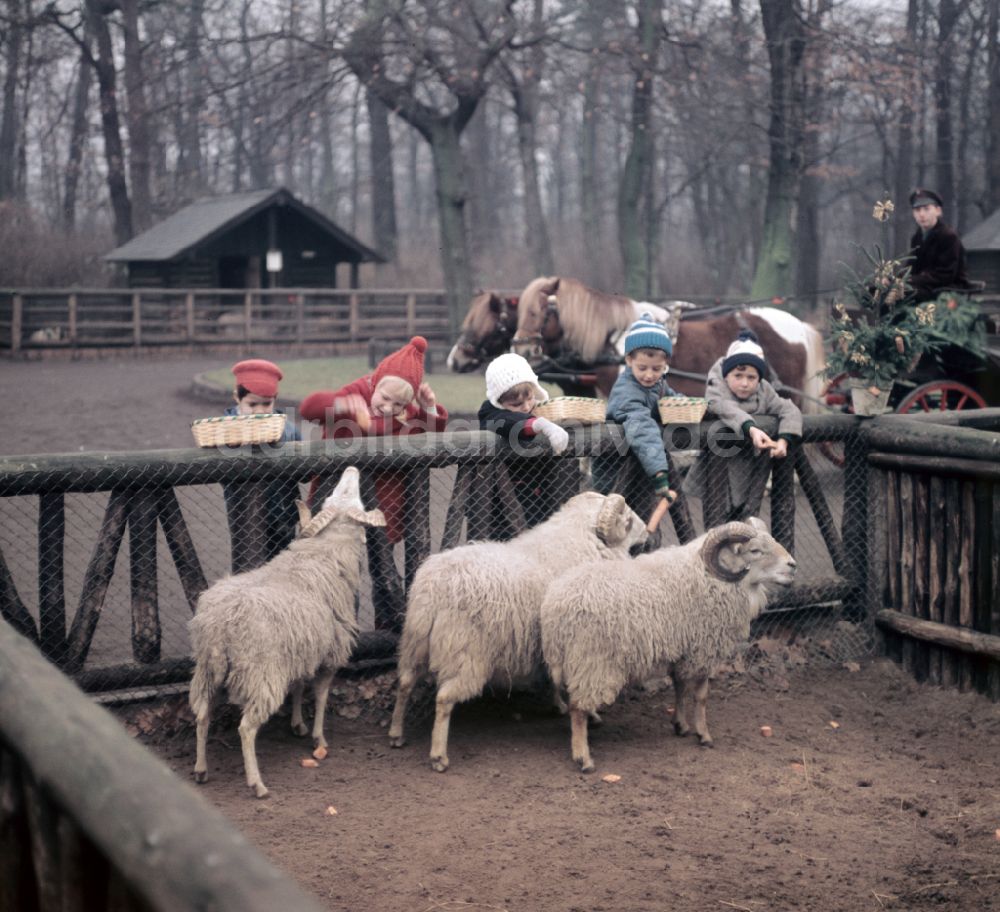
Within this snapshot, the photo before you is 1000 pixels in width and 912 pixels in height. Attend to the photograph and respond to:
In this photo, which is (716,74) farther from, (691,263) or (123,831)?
(123,831)

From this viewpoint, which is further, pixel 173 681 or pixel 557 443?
pixel 557 443

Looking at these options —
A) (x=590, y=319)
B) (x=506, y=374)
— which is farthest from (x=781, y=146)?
(x=506, y=374)

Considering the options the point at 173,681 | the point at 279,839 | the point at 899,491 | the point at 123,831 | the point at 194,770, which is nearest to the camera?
the point at 123,831

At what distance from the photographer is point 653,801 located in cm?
518

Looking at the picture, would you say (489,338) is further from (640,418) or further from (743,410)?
(640,418)

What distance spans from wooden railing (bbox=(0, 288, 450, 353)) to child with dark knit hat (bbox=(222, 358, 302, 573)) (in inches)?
803

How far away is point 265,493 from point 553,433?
1.50 metres

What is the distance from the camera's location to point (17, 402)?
19.9 metres

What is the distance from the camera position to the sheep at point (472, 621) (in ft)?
17.9

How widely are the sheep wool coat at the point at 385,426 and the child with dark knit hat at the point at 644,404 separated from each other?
3.27 ft

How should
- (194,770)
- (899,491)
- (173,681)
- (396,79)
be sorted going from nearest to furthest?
(194,770) < (173,681) < (899,491) < (396,79)

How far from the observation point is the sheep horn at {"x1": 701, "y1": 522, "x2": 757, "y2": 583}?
5708 millimetres

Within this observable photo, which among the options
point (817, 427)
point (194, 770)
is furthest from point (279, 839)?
point (817, 427)

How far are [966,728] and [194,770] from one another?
3.84 m
